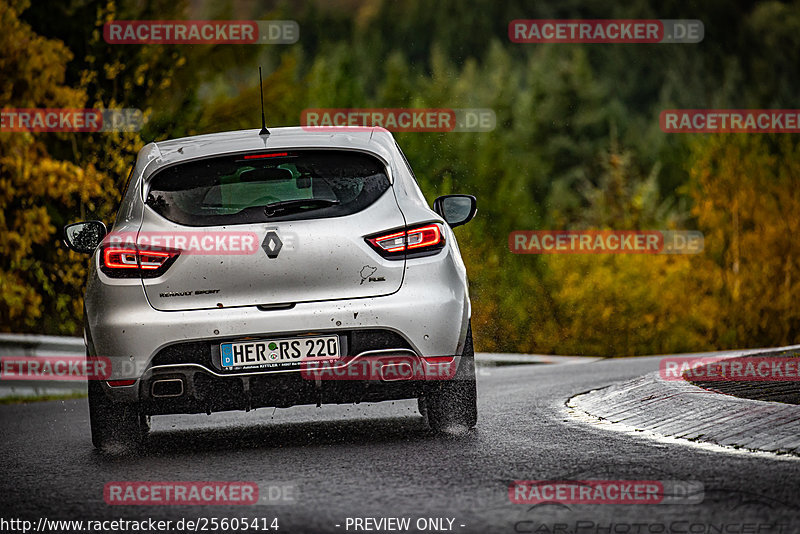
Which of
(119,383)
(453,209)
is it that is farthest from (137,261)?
(453,209)

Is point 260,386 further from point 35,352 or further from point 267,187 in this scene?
point 35,352

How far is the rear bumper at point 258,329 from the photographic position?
6.41 meters

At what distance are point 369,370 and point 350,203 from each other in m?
0.90

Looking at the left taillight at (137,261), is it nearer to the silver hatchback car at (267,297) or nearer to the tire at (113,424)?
the silver hatchback car at (267,297)

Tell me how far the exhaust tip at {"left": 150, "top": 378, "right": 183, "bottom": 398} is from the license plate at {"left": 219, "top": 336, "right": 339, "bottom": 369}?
0.28 meters

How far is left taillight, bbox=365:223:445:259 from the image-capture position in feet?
21.5

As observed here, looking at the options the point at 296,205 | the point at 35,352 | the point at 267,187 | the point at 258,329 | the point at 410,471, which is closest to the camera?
the point at 410,471

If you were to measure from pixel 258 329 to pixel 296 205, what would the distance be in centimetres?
71

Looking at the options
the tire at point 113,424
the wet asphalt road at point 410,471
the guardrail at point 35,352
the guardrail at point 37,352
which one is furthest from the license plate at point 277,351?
the guardrail at point 35,352

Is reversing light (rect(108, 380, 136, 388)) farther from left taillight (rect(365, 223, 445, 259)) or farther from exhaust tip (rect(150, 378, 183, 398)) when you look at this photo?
left taillight (rect(365, 223, 445, 259))

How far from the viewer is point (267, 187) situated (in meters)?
6.79

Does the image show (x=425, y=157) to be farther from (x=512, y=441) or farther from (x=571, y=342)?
(x=512, y=441)

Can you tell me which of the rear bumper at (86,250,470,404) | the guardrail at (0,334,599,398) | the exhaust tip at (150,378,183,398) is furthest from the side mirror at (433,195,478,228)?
the guardrail at (0,334,599,398)

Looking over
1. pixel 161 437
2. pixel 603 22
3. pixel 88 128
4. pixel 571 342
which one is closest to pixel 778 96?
pixel 603 22
